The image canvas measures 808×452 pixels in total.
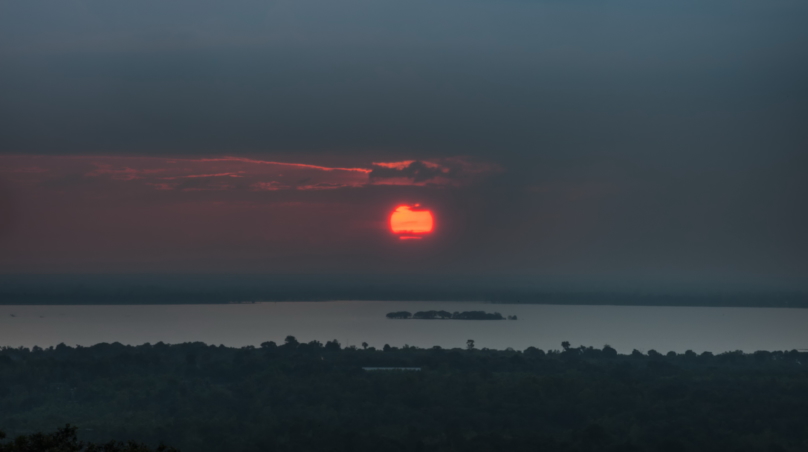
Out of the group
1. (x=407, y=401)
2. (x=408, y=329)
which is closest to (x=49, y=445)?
(x=407, y=401)

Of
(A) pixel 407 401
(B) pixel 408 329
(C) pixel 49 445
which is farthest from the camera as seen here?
(B) pixel 408 329

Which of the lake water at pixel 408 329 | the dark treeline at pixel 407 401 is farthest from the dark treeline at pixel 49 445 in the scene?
the lake water at pixel 408 329

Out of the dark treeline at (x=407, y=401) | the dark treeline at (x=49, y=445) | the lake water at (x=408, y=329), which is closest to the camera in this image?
the dark treeline at (x=49, y=445)

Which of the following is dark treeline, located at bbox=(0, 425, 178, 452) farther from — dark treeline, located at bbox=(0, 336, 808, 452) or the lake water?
the lake water

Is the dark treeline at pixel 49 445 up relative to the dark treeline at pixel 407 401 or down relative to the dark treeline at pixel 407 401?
down

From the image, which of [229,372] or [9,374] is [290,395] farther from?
[9,374]

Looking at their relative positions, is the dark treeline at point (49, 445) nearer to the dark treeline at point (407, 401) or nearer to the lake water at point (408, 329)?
the dark treeline at point (407, 401)

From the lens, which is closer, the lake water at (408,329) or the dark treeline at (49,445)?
the dark treeline at (49,445)

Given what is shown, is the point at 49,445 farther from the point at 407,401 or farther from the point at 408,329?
the point at 408,329
